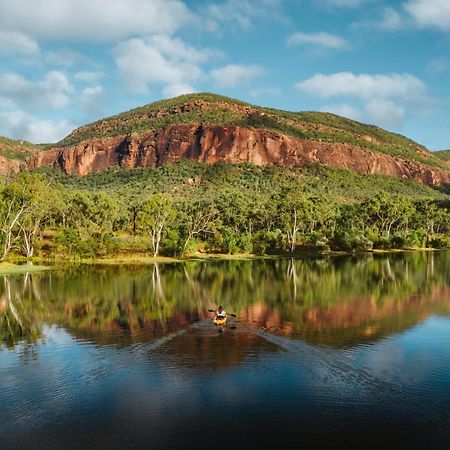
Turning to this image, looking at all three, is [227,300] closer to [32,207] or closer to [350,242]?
[32,207]

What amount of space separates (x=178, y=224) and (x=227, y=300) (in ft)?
192

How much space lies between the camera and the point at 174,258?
99.0 meters

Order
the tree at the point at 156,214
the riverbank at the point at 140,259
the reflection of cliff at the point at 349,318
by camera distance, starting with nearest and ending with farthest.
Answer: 1. the reflection of cliff at the point at 349,318
2. the riverbank at the point at 140,259
3. the tree at the point at 156,214

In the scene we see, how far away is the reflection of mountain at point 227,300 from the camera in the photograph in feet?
116

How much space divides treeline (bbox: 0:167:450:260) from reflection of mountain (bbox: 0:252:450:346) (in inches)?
683

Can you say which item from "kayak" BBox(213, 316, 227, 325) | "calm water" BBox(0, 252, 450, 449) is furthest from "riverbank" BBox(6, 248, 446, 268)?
"kayak" BBox(213, 316, 227, 325)

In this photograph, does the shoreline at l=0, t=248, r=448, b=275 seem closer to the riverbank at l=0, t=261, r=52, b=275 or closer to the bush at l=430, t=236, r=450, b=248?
the riverbank at l=0, t=261, r=52, b=275

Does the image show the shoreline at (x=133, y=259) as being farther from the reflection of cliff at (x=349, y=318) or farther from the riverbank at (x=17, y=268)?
the reflection of cliff at (x=349, y=318)

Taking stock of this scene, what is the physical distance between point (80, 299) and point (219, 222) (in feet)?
220

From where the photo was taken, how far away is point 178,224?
105500mm

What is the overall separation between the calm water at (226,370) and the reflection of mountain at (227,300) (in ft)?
0.80

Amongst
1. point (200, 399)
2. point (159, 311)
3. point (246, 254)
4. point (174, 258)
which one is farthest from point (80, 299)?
point (246, 254)

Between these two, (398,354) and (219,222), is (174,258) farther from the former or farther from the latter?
(398,354)

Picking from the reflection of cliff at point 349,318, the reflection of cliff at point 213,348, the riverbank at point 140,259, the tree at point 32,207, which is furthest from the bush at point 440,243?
the reflection of cliff at point 213,348
